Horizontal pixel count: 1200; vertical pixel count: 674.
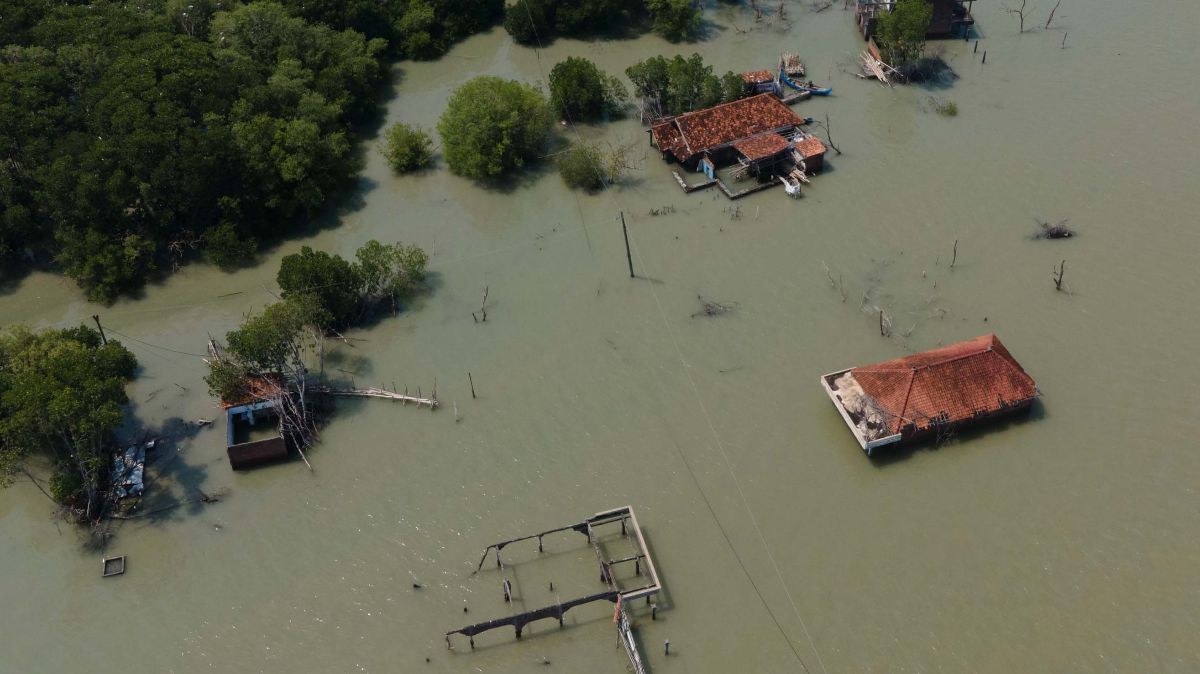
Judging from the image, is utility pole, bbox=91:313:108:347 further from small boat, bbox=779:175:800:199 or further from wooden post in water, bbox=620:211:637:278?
small boat, bbox=779:175:800:199

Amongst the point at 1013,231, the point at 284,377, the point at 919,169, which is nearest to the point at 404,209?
the point at 284,377

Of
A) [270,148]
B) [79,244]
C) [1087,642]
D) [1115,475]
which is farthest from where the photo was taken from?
[270,148]

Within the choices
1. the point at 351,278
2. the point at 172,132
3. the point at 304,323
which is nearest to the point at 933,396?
the point at 351,278

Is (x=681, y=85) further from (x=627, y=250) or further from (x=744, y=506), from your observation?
(x=744, y=506)

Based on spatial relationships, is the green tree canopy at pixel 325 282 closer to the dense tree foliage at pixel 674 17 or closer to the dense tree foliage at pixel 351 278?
the dense tree foliage at pixel 351 278

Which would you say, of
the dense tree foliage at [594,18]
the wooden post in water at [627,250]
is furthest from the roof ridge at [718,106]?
the dense tree foliage at [594,18]

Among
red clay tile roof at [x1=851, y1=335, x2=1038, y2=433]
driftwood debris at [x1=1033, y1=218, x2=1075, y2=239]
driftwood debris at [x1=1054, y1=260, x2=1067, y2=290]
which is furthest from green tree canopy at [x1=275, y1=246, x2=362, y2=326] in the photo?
driftwood debris at [x1=1033, y1=218, x2=1075, y2=239]

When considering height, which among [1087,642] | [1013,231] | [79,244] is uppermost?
[79,244]

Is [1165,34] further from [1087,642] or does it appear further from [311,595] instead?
[311,595]
